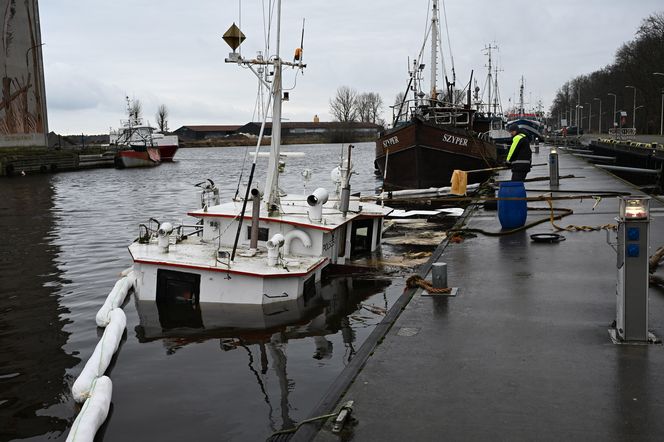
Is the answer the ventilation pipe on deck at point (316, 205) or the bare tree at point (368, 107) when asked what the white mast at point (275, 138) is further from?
the bare tree at point (368, 107)

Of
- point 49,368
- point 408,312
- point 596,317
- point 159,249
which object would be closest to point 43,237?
point 159,249

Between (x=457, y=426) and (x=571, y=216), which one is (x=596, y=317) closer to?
(x=457, y=426)

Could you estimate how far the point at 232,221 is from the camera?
13266 mm

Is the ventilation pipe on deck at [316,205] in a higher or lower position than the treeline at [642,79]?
lower

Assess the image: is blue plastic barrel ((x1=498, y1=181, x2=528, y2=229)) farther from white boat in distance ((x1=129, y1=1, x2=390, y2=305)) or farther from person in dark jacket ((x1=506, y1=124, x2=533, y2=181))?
white boat in distance ((x1=129, y1=1, x2=390, y2=305))

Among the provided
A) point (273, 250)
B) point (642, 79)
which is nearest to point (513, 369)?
point (273, 250)

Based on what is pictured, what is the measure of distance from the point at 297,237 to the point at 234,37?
412cm

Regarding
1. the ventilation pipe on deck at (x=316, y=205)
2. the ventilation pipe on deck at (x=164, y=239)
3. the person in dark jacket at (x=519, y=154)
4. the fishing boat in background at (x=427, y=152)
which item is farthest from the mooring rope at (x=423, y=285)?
the fishing boat in background at (x=427, y=152)

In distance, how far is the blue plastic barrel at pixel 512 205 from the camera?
13.9 metres

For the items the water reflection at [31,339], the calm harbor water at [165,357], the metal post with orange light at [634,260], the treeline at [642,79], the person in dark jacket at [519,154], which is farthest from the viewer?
the treeline at [642,79]

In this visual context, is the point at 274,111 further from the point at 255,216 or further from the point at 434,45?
the point at 434,45

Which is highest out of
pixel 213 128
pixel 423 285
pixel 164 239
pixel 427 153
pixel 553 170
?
pixel 213 128

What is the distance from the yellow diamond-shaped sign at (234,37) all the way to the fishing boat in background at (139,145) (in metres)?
62.6

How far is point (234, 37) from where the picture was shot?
1318 cm
